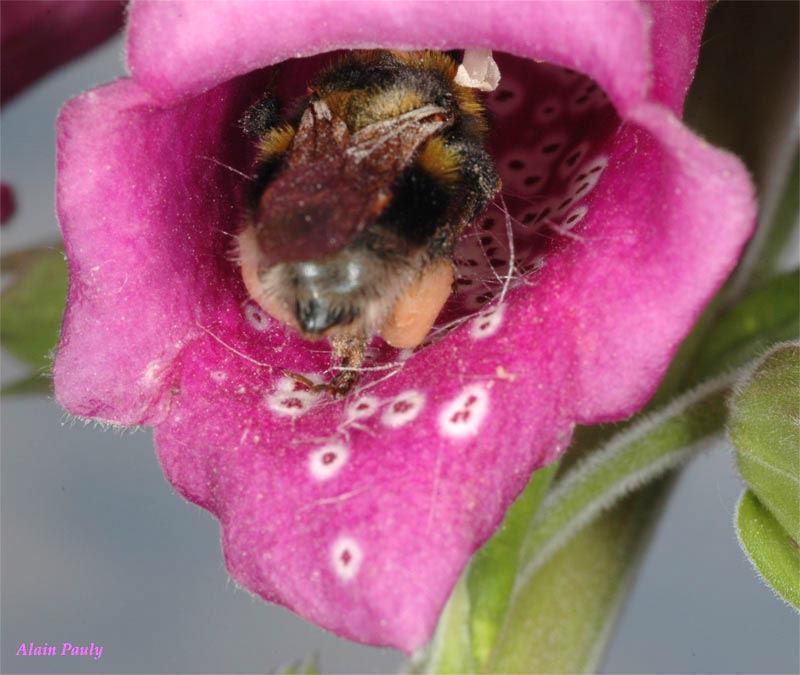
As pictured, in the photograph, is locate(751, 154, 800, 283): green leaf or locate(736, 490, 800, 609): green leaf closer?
locate(736, 490, 800, 609): green leaf

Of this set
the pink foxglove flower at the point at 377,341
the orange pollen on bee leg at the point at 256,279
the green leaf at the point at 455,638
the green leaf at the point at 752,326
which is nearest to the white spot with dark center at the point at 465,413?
the pink foxglove flower at the point at 377,341

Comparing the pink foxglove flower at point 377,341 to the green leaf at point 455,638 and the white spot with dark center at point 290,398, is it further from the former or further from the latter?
the green leaf at point 455,638

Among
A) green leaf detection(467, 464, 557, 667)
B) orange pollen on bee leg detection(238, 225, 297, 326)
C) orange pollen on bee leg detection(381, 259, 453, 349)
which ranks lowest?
green leaf detection(467, 464, 557, 667)

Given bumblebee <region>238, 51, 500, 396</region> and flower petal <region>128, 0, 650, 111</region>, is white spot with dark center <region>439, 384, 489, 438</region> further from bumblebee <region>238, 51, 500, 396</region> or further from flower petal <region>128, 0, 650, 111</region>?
flower petal <region>128, 0, 650, 111</region>

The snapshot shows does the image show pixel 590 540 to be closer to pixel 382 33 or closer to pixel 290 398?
pixel 290 398

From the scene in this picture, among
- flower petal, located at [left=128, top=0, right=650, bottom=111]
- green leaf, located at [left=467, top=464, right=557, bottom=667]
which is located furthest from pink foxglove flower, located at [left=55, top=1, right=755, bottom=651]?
green leaf, located at [left=467, top=464, right=557, bottom=667]

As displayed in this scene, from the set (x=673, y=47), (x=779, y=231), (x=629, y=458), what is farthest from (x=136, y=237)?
(x=779, y=231)
